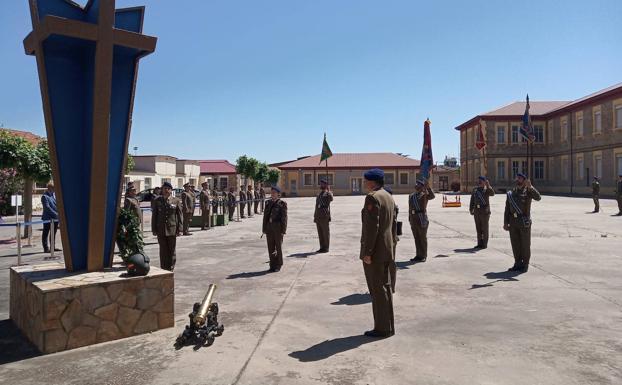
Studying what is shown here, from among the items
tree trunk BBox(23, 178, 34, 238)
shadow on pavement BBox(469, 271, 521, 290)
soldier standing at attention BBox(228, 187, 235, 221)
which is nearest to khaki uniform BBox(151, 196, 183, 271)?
shadow on pavement BBox(469, 271, 521, 290)

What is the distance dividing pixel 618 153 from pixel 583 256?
106 feet

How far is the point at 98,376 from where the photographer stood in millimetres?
4086

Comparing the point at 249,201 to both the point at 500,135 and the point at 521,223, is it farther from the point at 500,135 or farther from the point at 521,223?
the point at 500,135

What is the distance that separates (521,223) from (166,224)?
666cm

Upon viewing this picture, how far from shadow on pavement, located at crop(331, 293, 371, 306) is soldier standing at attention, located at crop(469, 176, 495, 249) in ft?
18.8

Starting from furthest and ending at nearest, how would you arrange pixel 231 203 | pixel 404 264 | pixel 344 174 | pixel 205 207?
1. pixel 344 174
2. pixel 231 203
3. pixel 205 207
4. pixel 404 264

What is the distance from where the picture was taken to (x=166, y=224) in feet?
28.3

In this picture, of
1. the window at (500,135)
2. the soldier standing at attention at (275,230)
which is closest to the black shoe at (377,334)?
the soldier standing at attention at (275,230)

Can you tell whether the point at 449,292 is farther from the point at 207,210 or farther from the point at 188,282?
the point at 207,210

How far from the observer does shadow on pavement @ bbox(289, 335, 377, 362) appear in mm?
4491

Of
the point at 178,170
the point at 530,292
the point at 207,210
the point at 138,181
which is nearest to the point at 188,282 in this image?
the point at 530,292

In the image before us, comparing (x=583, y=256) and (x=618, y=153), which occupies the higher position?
(x=618, y=153)

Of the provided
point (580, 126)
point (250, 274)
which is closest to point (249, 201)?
point (250, 274)

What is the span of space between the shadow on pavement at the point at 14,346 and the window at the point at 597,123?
44698 millimetres
